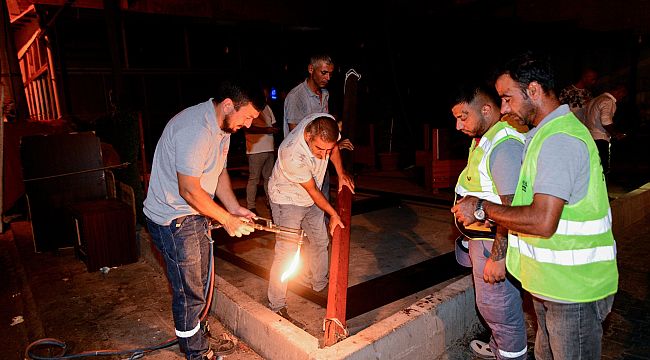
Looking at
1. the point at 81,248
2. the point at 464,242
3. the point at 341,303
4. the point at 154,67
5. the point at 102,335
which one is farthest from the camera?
the point at 154,67

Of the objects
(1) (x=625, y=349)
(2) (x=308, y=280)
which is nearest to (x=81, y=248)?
(2) (x=308, y=280)

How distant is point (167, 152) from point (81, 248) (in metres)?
3.48

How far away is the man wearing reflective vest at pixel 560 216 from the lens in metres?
2.01

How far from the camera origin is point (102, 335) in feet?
13.0

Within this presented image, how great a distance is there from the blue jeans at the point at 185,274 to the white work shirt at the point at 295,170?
0.92m

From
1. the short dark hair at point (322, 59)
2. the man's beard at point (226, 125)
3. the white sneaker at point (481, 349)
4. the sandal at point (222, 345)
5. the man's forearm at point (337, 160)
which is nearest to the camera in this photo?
the man's beard at point (226, 125)

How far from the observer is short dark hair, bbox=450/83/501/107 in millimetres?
2881

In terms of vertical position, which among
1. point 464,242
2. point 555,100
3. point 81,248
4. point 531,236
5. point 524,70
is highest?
point 524,70

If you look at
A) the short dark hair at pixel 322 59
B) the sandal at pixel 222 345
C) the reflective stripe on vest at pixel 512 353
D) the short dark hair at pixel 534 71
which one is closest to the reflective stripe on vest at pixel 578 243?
the short dark hair at pixel 534 71

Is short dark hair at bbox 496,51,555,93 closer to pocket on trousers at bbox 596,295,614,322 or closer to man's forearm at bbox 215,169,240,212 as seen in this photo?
pocket on trousers at bbox 596,295,614,322

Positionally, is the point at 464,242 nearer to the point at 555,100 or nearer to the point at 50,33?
the point at 555,100

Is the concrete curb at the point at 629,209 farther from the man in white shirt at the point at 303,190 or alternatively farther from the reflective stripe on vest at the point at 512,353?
the man in white shirt at the point at 303,190

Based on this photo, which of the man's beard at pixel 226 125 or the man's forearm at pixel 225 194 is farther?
the man's forearm at pixel 225 194

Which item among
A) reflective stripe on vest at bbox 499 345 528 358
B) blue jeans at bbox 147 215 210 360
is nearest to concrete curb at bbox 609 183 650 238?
reflective stripe on vest at bbox 499 345 528 358
